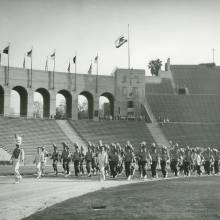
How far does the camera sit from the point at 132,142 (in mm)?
61188

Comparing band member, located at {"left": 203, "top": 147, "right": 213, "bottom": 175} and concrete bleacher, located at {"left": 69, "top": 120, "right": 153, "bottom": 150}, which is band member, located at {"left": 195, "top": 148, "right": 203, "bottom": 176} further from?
concrete bleacher, located at {"left": 69, "top": 120, "right": 153, "bottom": 150}

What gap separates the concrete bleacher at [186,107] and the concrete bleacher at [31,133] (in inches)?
727

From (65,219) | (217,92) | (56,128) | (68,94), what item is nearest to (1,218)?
(65,219)

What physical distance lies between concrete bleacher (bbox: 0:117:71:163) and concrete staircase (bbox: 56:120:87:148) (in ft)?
2.11

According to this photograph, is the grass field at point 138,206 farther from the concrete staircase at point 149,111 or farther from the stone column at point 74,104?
the stone column at point 74,104

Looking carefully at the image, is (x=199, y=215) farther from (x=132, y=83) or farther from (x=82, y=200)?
(x=132, y=83)

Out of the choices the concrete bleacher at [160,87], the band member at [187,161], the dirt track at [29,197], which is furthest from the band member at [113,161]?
the concrete bleacher at [160,87]

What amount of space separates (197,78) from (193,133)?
19.3m

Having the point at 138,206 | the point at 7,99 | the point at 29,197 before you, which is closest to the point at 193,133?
the point at 7,99

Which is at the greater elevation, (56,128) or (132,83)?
(132,83)

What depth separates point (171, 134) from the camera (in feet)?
218

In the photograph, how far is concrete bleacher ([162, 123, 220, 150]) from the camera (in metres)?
64.4

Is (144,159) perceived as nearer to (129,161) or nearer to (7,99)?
(129,161)

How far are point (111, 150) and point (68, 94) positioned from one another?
4497 cm
